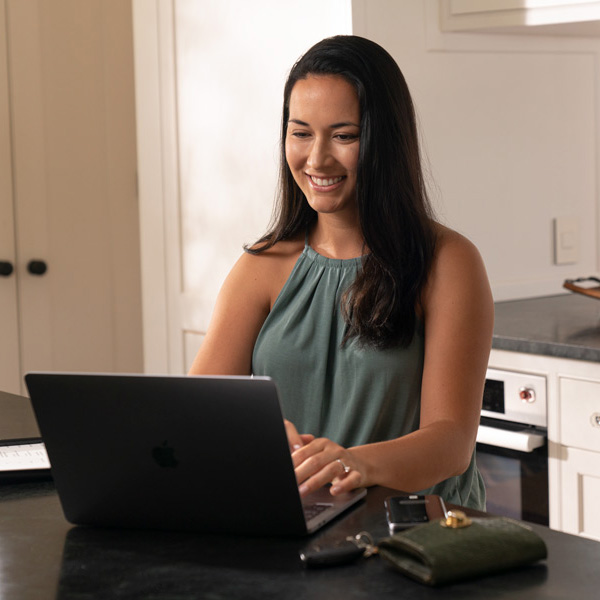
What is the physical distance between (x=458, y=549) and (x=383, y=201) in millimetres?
782

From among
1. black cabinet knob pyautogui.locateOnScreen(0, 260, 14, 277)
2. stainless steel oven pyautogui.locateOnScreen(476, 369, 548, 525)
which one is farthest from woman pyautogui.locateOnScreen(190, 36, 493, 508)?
black cabinet knob pyautogui.locateOnScreen(0, 260, 14, 277)

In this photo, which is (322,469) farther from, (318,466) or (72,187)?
(72,187)

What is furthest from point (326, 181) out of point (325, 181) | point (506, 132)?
point (506, 132)

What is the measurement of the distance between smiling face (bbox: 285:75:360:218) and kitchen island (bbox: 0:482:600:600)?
632mm

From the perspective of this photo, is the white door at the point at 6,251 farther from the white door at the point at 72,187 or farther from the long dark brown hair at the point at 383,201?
the long dark brown hair at the point at 383,201

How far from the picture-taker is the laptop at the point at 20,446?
131 centimetres

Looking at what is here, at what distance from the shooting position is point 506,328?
2.32 m

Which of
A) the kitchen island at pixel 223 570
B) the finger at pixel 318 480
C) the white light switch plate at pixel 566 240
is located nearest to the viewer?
the kitchen island at pixel 223 570

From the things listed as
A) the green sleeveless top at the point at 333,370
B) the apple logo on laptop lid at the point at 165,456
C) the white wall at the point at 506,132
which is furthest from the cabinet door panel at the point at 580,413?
the apple logo on laptop lid at the point at 165,456

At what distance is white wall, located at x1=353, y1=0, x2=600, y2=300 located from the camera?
254 centimetres

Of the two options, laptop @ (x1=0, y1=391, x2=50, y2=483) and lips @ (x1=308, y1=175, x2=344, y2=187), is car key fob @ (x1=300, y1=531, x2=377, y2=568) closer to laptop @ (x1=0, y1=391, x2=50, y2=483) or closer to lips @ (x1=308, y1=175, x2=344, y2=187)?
laptop @ (x1=0, y1=391, x2=50, y2=483)

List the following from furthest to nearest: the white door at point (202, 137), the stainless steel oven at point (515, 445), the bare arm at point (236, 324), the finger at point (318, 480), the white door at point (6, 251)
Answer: the white door at point (6, 251)
the white door at point (202, 137)
the stainless steel oven at point (515, 445)
the bare arm at point (236, 324)
the finger at point (318, 480)

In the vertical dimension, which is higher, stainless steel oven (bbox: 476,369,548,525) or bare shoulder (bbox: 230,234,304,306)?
bare shoulder (bbox: 230,234,304,306)

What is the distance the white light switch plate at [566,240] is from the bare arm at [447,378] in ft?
4.42
